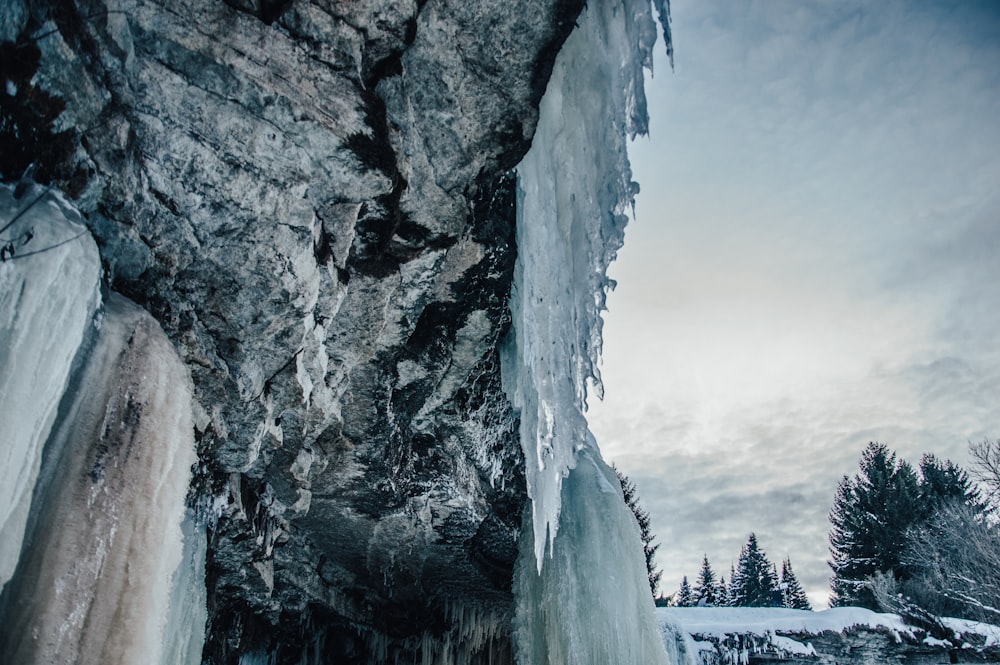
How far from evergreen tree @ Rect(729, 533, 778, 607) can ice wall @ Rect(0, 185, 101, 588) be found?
102 feet

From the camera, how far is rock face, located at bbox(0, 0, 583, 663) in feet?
9.76

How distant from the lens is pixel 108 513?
8.81ft

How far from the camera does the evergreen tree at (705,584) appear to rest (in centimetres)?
2884

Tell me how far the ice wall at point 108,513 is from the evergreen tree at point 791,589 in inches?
1172

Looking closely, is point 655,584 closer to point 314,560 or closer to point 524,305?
point 314,560

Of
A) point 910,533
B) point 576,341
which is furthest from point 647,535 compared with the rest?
point 576,341

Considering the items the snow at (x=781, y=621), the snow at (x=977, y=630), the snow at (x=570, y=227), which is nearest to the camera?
the snow at (x=570, y=227)

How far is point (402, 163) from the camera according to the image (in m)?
3.92

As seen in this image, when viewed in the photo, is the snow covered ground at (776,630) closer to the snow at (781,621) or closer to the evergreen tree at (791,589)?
the snow at (781,621)

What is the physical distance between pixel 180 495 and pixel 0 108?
193 cm

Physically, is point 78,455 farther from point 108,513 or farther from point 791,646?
point 791,646

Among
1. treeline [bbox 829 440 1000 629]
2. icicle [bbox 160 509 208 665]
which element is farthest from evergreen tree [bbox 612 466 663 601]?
icicle [bbox 160 509 208 665]

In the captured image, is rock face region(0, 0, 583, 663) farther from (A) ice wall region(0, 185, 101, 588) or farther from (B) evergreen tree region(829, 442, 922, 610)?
(B) evergreen tree region(829, 442, 922, 610)

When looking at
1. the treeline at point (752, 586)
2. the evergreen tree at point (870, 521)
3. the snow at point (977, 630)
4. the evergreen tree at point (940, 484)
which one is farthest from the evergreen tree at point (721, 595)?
the snow at point (977, 630)
